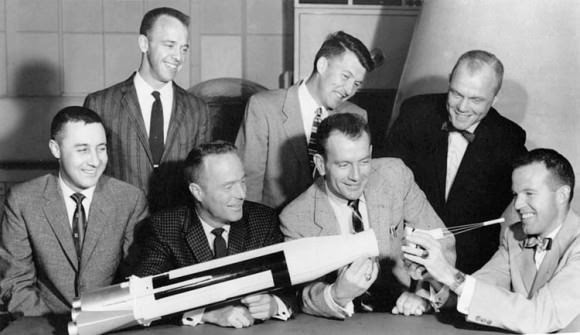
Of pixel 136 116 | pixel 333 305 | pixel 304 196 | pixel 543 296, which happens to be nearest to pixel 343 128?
pixel 304 196

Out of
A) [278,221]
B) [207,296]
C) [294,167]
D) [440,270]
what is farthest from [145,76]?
[440,270]

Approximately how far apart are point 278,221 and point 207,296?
76cm

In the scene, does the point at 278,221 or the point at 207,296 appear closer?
the point at 207,296

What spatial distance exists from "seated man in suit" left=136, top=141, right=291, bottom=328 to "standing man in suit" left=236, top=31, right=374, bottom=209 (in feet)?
1.88

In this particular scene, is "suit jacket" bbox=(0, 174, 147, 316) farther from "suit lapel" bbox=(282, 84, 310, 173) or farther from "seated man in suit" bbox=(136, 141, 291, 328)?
"suit lapel" bbox=(282, 84, 310, 173)

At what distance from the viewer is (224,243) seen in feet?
9.07

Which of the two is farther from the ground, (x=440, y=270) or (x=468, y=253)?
(x=440, y=270)

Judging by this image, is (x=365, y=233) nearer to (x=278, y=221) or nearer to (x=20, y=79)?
(x=278, y=221)

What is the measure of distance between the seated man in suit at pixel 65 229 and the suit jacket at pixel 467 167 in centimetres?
130

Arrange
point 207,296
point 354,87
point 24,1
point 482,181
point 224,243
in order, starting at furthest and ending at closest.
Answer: point 24,1, point 354,87, point 482,181, point 224,243, point 207,296

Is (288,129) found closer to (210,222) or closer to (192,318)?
(210,222)

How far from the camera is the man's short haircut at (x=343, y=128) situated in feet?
8.83

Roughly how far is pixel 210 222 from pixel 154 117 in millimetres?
830

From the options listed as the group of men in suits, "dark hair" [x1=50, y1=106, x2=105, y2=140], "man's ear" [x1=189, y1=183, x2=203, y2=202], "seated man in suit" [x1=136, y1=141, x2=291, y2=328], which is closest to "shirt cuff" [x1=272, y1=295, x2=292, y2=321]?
the group of men in suits
